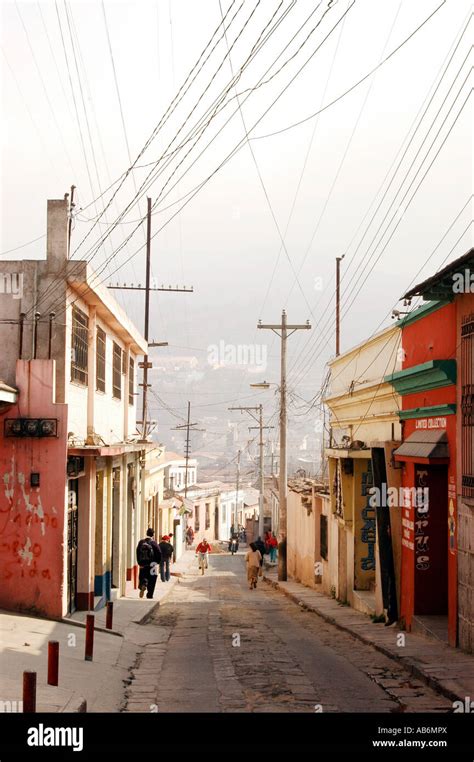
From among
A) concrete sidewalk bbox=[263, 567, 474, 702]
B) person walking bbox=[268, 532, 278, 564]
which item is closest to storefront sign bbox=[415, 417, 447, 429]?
concrete sidewalk bbox=[263, 567, 474, 702]

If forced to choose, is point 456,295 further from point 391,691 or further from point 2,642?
point 2,642

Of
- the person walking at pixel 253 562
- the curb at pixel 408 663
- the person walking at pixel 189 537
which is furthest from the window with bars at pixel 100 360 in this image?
the person walking at pixel 189 537

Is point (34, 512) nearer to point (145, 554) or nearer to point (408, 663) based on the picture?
Result: point (145, 554)

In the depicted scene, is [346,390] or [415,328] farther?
[346,390]

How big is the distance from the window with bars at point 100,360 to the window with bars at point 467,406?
920cm

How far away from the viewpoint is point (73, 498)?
17078 millimetres

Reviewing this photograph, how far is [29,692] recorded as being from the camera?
8008 mm

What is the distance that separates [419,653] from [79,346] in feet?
27.6

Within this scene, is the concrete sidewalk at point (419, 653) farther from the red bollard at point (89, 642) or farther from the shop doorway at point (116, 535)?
the shop doorway at point (116, 535)

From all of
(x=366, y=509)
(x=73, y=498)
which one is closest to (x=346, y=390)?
(x=366, y=509)

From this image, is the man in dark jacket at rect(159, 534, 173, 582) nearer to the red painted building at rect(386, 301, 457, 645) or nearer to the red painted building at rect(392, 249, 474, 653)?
the red painted building at rect(386, 301, 457, 645)

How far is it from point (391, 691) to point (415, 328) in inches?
270
